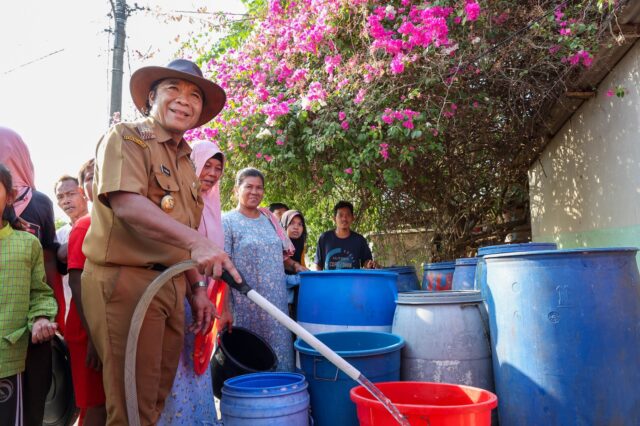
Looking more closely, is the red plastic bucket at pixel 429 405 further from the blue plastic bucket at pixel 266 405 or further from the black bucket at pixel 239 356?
the black bucket at pixel 239 356

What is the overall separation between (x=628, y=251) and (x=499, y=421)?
1.08 meters

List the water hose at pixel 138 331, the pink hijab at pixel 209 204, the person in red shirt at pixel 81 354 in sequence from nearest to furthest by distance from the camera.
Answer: the water hose at pixel 138 331 → the person in red shirt at pixel 81 354 → the pink hijab at pixel 209 204

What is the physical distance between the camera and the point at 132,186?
1735 mm

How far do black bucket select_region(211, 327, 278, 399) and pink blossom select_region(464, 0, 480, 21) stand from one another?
9.34 ft

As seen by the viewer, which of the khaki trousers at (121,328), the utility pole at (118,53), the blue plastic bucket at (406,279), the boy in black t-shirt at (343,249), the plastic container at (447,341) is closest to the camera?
the khaki trousers at (121,328)

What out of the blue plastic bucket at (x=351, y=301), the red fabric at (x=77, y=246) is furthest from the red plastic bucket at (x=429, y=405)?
the red fabric at (x=77, y=246)

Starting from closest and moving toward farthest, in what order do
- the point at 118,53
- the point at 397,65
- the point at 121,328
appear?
the point at 121,328
the point at 397,65
the point at 118,53

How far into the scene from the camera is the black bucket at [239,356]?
288 centimetres

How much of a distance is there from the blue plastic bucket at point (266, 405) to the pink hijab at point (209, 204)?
0.93 meters

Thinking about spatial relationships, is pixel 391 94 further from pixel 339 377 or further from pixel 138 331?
pixel 138 331

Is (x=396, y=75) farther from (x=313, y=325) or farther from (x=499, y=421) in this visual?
(x=499, y=421)

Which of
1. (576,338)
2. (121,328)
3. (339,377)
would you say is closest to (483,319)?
(576,338)

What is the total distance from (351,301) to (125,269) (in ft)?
5.11

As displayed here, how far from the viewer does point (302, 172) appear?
491cm
